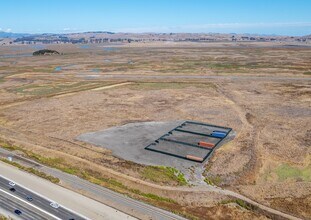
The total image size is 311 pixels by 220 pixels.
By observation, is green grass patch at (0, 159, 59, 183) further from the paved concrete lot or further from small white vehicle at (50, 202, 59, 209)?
the paved concrete lot

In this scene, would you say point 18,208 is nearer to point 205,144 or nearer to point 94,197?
point 94,197

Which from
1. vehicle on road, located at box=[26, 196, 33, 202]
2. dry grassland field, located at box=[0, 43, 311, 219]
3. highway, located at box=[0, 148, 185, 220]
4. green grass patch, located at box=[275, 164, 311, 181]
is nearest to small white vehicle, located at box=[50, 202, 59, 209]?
highway, located at box=[0, 148, 185, 220]

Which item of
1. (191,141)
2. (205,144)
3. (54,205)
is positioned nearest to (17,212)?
→ (54,205)

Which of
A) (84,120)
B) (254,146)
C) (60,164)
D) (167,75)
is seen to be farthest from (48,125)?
(167,75)

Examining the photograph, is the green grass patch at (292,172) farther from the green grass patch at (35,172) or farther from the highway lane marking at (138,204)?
the green grass patch at (35,172)

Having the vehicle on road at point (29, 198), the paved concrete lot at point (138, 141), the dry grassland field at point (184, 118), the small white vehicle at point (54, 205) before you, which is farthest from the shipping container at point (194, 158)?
the vehicle on road at point (29, 198)
